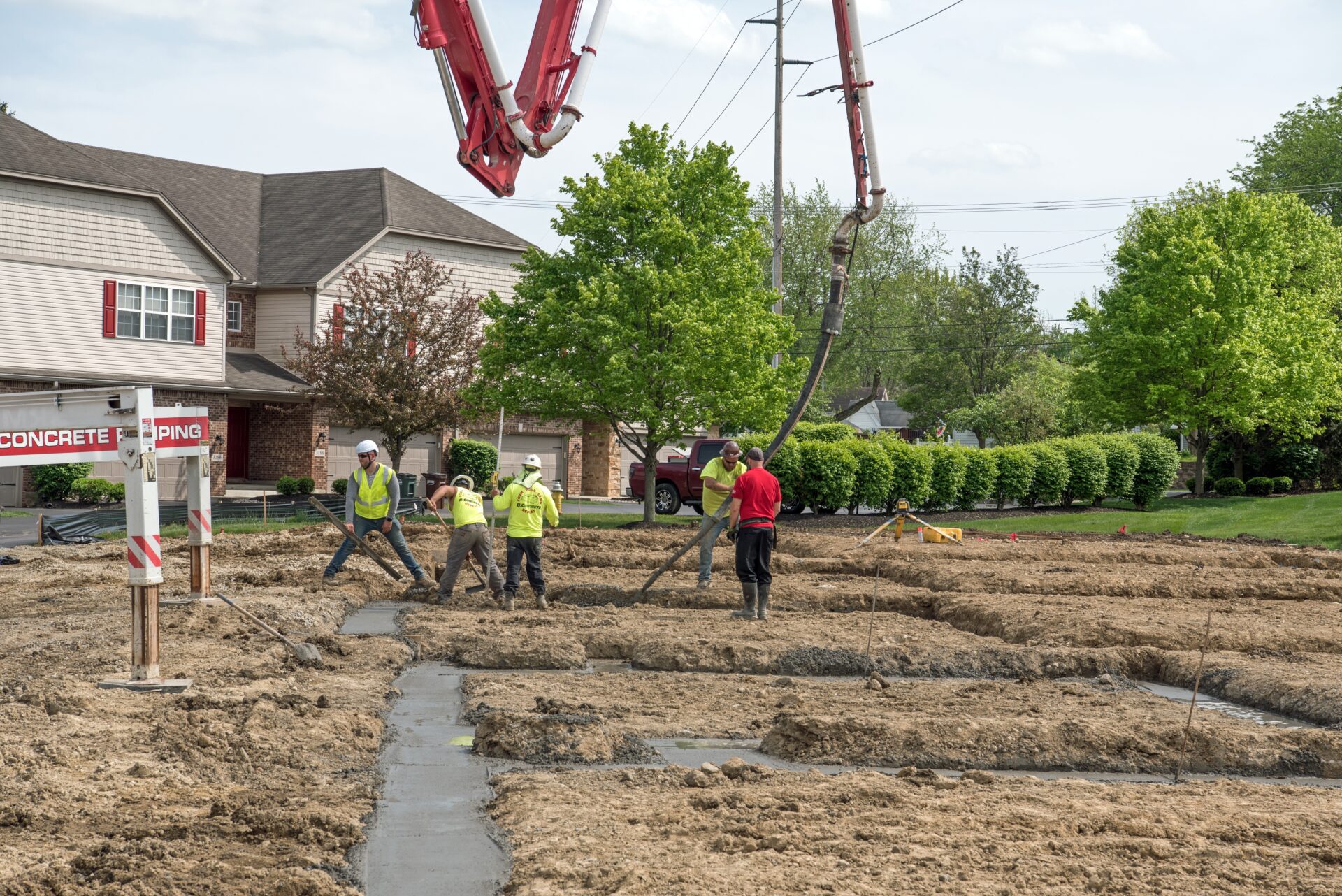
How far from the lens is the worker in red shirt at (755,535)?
1449 centimetres

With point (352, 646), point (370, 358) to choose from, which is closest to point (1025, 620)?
point (352, 646)

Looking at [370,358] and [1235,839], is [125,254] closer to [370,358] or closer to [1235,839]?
[370,358]

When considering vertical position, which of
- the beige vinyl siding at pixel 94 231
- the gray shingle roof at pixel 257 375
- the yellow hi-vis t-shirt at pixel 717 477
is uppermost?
the beige vinyl siding at pixel 94 231

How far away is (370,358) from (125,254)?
24.7 feet

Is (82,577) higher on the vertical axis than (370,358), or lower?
lower

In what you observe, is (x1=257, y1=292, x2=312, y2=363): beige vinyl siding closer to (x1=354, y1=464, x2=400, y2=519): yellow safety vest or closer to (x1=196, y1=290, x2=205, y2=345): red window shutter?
(x1=196, y1=290, x2=205, y2=345): red window shutter

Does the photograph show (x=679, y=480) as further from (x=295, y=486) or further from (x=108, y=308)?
(x=108, y=308)

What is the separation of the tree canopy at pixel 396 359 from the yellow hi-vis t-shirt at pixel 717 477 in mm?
12223

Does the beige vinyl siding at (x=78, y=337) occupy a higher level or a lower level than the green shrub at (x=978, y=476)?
higher

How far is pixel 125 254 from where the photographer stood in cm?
3148

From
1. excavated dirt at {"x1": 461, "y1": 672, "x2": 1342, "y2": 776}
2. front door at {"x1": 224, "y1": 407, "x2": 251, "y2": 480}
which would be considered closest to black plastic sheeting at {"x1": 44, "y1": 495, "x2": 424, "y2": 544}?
front door at {"x1": 224, "y1": 407, "x2": 251, "y2": 480}

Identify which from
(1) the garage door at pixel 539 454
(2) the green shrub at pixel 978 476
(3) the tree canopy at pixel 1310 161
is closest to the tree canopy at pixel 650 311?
(2) the green shrub at pixel 978 476

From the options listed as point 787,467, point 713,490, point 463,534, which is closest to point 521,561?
point 463,534

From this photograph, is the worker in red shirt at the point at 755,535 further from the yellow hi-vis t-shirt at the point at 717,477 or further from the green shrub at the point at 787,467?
the green shrub at the point at 787,467
